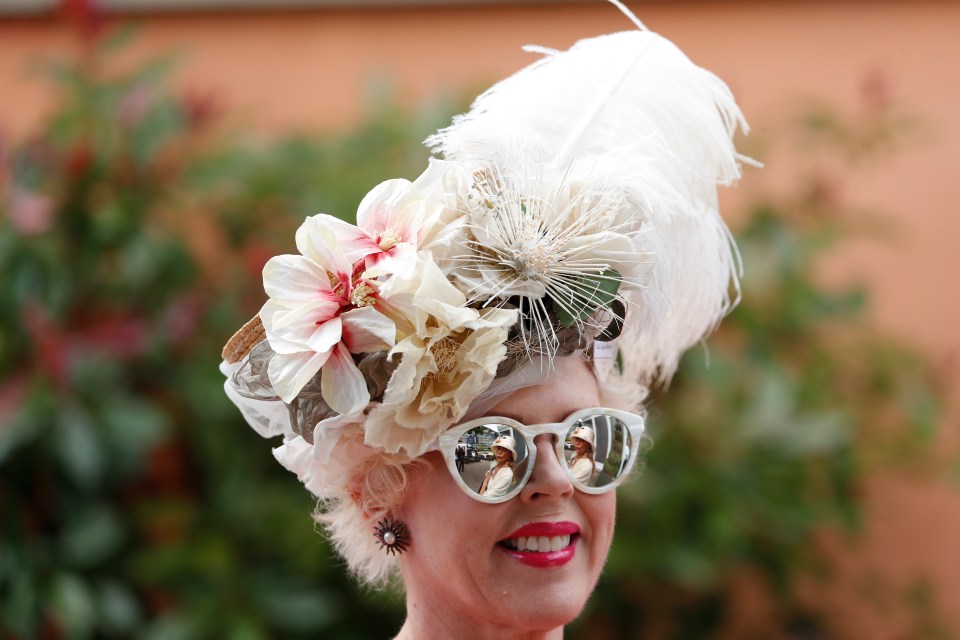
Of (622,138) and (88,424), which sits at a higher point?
(622,138)

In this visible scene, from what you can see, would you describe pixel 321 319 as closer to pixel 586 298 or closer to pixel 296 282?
pixel 296 282

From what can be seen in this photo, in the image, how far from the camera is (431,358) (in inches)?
74.5

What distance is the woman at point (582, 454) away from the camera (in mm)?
2045

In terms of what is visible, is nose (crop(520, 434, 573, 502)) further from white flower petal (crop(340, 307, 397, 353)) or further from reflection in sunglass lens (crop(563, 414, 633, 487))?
→ white flower petal (crop(340, 307, 397, 353))

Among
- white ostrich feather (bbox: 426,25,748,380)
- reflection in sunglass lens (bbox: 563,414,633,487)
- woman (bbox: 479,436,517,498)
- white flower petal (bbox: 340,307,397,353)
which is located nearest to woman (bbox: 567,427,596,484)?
reflection in sunglass lens (bbox: 563,414,633,487)

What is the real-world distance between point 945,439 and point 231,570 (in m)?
2.87

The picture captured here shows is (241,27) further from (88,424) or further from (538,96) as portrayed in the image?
(538,96)

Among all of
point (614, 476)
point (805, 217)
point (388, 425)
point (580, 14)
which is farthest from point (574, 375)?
point (580, 14)

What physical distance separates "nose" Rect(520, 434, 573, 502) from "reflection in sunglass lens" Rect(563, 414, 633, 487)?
25mm

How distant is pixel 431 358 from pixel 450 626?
523 mm

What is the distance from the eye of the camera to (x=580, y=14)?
5461 mm

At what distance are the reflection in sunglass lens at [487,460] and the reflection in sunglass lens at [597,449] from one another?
103 mm

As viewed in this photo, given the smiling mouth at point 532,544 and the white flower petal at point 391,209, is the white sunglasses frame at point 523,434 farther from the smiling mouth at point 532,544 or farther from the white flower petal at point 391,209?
the white flower petal at point 391,209

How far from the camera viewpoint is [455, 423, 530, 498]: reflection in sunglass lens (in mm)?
1987
